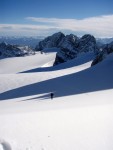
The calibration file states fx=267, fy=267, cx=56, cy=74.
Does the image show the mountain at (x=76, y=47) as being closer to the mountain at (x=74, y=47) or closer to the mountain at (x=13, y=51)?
the mountain at (x=74, y=47)

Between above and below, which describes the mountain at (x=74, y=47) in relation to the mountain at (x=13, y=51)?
above

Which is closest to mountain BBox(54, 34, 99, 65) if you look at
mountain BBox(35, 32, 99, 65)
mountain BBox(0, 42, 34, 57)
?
mountain BBox(35, 32, 99, 65)

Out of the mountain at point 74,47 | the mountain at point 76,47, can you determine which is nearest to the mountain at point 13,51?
the mountain at point 74,47

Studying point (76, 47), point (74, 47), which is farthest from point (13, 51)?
point (74, 47)

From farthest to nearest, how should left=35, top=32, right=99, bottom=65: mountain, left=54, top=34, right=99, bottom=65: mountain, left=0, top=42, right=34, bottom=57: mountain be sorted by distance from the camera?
left=0, top=42, right=34, bottom=57: mountain
left=54, top=34, right=99, bottom=65: mountain
left=35, top=32, right=99, bottom=65: mountain

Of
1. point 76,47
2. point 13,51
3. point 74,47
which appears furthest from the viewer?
point 13,51

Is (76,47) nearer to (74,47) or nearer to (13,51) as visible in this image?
(74,47)

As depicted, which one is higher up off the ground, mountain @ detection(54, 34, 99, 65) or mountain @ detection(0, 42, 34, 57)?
mountain @ detection(54, 34, 99, 65)

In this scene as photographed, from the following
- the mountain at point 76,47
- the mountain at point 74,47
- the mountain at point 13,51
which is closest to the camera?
the mountain at point 74,47

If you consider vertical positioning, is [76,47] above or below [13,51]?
above

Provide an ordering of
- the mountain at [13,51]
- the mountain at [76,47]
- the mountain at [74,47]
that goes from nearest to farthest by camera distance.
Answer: the mountain at [74,47]
the mountain at [76,47]
the mountain at [13,51]

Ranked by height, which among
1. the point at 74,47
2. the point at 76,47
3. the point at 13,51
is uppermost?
the point at 74,47

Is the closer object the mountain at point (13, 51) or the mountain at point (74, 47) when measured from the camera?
the mountain at point (74, 47)

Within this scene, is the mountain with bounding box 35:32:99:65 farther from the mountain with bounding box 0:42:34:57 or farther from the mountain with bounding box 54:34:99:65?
the mountain with bounding box 0:42:34:57
